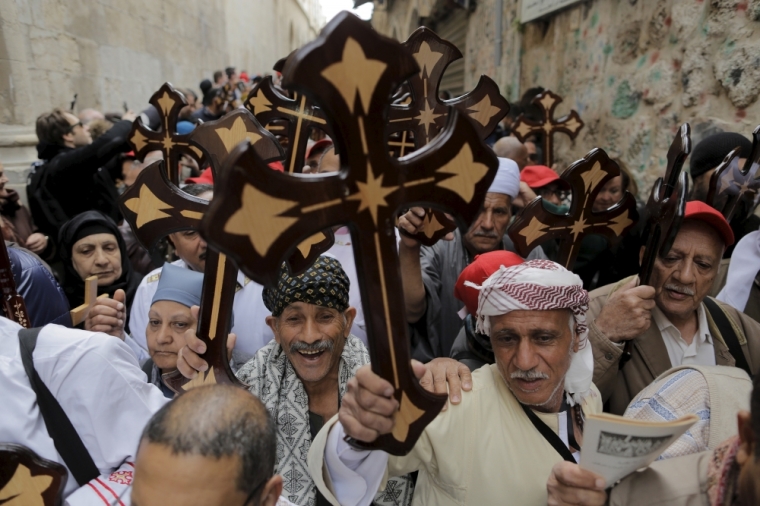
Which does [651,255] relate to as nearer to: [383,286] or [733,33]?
[383,286]

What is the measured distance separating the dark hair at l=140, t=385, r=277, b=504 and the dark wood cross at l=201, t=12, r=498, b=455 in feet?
0.79

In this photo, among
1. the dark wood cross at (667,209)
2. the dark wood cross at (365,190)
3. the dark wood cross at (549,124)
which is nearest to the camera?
the dark wood cross at (365,190)

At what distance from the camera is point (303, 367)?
187cm

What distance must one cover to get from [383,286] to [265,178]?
300 millimetres

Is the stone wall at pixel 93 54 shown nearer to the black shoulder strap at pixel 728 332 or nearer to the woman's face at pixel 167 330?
the woman's face at pixel 167 330

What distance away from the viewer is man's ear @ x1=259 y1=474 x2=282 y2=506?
113 cm

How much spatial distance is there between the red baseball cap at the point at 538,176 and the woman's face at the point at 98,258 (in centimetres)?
263

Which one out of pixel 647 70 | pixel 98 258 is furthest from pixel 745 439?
pixel 647 70

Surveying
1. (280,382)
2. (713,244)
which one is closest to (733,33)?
(713,244)

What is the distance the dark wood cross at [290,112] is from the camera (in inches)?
89.1

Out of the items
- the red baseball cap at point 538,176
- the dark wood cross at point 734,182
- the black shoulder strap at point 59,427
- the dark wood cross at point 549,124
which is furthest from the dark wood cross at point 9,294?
the dark wood cross at point 549,124

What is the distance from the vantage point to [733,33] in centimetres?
352

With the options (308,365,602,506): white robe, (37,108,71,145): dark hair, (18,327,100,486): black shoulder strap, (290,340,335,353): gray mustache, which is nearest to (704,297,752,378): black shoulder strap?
(308,365,602,506): white robe

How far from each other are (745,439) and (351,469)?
0.80m
